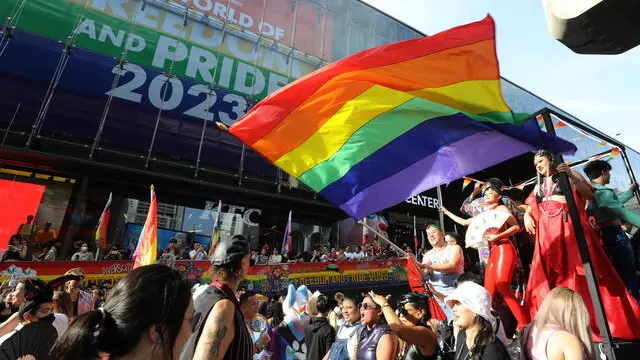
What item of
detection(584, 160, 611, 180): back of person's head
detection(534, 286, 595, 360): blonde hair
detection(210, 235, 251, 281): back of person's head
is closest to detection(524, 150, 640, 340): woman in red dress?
detection(584, 160, 611, 180): back of person's head

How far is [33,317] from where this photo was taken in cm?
298

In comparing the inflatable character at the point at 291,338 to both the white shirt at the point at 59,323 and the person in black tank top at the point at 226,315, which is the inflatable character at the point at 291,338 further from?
the person in black tank top at the point at 226,315

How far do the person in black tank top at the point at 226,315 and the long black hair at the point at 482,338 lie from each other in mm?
1461

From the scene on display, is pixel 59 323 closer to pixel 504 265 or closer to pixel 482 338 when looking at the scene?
pixel 482 338

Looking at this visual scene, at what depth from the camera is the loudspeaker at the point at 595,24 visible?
927 mm

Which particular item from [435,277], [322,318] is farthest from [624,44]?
[322,318]

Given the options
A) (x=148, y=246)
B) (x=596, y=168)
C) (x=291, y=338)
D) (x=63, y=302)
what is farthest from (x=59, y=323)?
(x=596, y=168)

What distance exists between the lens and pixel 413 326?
3201 millimetres

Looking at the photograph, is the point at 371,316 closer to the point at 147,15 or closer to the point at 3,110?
the point at 3,110

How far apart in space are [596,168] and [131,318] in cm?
432

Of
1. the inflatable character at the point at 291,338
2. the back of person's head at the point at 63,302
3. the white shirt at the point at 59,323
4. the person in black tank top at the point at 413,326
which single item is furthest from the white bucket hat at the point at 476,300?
the back of person's head at the point at 63,302

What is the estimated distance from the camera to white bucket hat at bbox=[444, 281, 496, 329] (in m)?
2.36

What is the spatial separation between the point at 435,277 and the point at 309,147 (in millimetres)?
2396

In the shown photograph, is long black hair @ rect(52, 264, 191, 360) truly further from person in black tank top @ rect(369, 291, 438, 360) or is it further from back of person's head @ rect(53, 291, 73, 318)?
back of person's head @ rect(53, 291, 73, 318)
